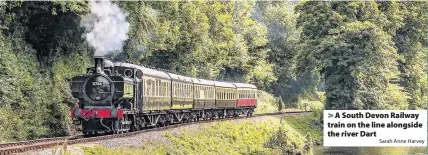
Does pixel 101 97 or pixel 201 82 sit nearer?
pixel 101 97

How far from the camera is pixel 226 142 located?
95.2ft

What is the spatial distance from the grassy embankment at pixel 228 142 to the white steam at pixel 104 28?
5248mm

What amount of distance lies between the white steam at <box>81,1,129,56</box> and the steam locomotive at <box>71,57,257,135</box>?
2547 mm

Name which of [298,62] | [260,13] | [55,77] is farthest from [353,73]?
[260,13]

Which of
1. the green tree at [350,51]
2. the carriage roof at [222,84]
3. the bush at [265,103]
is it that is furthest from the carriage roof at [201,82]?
the bush at [265,103]

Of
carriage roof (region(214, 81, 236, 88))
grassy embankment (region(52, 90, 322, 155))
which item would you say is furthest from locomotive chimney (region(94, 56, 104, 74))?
carriage roof (region(214, 81, 236, 88))

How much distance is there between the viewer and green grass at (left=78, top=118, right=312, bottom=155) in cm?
2098

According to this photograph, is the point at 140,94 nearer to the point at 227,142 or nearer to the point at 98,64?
the point at 98,64

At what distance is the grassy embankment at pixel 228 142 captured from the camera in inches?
826

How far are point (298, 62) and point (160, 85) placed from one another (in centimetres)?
2184

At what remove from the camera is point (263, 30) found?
6594 cm

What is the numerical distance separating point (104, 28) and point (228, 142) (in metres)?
8.12

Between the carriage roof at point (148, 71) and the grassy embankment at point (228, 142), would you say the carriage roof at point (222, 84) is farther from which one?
the carriage roof at point (148, 71)
